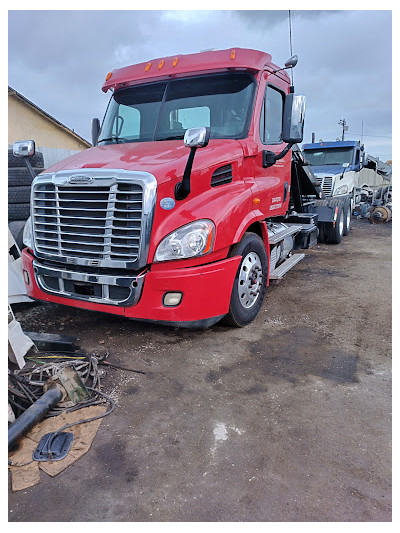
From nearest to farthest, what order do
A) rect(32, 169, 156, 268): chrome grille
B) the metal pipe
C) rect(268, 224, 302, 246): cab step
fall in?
1. the metal pipe
2. rect(32, 169, 156, 268): chrome grille
3. rect(268, 224, 302, 246): cab step

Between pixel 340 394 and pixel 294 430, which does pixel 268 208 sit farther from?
pixel 294 430

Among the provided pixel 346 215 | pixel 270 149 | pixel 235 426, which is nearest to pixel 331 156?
pixel 346 215

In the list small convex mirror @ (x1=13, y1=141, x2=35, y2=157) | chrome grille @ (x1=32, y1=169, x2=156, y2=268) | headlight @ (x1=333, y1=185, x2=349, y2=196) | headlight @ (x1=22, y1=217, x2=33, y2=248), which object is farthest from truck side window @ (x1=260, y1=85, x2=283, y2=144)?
headlight @ (x1=333, y1=185, x2=349, y2=196)

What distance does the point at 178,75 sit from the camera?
4.63m

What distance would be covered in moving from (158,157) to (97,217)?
2.77 feet

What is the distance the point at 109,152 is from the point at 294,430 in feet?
10.8

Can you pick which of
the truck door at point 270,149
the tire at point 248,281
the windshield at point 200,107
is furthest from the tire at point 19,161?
the tire at point 248,281

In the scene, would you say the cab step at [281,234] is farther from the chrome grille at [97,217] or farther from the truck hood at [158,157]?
the chrome grille at [97,217]

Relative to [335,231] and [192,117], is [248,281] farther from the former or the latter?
[335,231]

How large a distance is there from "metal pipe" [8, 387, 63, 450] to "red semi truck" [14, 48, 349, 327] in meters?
0.99

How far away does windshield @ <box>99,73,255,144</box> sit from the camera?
177 inches

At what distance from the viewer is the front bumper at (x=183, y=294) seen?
139 inches

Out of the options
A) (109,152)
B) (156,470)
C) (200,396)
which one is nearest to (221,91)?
(109,152)

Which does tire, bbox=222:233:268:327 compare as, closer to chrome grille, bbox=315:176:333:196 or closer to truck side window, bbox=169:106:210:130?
truck side window, bbox=169:106:210:130
